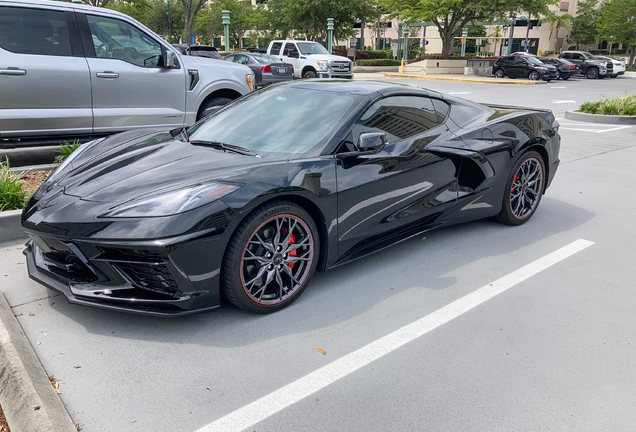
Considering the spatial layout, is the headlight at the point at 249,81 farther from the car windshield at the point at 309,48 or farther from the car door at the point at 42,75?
the car windshield at the point at 309,48

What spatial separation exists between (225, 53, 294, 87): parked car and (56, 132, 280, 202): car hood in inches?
632

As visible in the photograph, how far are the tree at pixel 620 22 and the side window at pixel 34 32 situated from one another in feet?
158

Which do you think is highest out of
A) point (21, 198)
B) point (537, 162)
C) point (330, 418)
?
point (537, 162)

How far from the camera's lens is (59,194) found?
347cm

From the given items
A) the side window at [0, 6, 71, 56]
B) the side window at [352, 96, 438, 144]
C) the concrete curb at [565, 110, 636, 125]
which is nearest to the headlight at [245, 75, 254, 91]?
the side window at [0, 6, 71, 56]

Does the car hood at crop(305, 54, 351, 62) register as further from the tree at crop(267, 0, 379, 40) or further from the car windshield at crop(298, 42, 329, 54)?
the tree at crop(267, 0, 379, 40)

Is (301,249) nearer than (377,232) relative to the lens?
Yes

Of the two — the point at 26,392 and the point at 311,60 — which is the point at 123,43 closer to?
the point at 26,392

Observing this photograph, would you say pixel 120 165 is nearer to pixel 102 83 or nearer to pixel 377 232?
pixel 377 232

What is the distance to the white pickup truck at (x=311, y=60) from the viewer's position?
81.0 feet

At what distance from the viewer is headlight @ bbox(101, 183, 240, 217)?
3.07 metres

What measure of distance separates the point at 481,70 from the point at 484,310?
35.6 m

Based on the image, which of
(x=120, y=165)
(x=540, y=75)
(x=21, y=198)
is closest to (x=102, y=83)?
(x=21, y=198)

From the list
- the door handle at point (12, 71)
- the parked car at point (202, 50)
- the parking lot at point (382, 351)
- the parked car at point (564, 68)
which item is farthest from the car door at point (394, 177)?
the parked car at point (564, 68)
